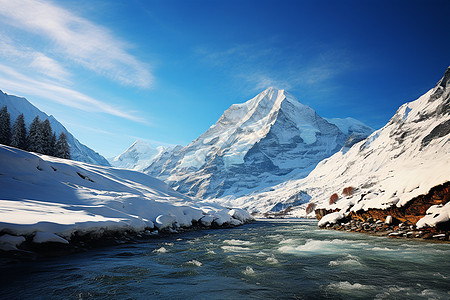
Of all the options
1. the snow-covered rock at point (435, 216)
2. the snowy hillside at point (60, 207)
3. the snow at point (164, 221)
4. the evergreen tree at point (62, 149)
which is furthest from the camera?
the evergreen tree at point (62, 149)

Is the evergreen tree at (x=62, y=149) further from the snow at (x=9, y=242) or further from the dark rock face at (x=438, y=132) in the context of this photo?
the dark rock face at (x=438, y=132)

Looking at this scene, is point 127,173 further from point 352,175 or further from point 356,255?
point 352,175

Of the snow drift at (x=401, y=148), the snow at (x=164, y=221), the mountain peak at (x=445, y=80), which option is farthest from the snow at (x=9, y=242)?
the mountain peak at (x=445, y=80)

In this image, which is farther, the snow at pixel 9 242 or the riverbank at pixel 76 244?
the riverbank at pixel 76 244

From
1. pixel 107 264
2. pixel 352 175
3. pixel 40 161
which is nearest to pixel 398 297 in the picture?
pixel 107 264

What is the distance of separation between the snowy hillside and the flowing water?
4.71 ft

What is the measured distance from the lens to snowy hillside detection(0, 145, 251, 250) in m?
9.76

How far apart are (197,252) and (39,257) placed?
22.8 feet

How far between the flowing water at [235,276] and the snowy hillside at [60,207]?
1437mm

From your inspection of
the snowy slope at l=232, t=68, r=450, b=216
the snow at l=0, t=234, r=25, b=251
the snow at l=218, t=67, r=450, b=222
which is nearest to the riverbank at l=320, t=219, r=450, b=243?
the snow at l=0, t=234, r=25, b=251

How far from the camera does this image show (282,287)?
6.84 meters

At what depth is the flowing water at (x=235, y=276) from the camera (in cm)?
622

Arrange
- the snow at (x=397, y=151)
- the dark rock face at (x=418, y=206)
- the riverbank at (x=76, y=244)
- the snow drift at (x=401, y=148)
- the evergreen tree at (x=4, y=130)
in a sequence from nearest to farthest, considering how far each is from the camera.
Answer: the riverbank at (x=76, y=244), the dark rock face at (x=418, y=206), the evergreen tree at (x=4, y=130), the snow drift at (x=401, y=148), the snow at (x=397, y=151)

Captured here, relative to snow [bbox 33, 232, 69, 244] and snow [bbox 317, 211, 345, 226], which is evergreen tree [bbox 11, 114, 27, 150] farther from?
snow [bbox 317, 211, 345, 226]
